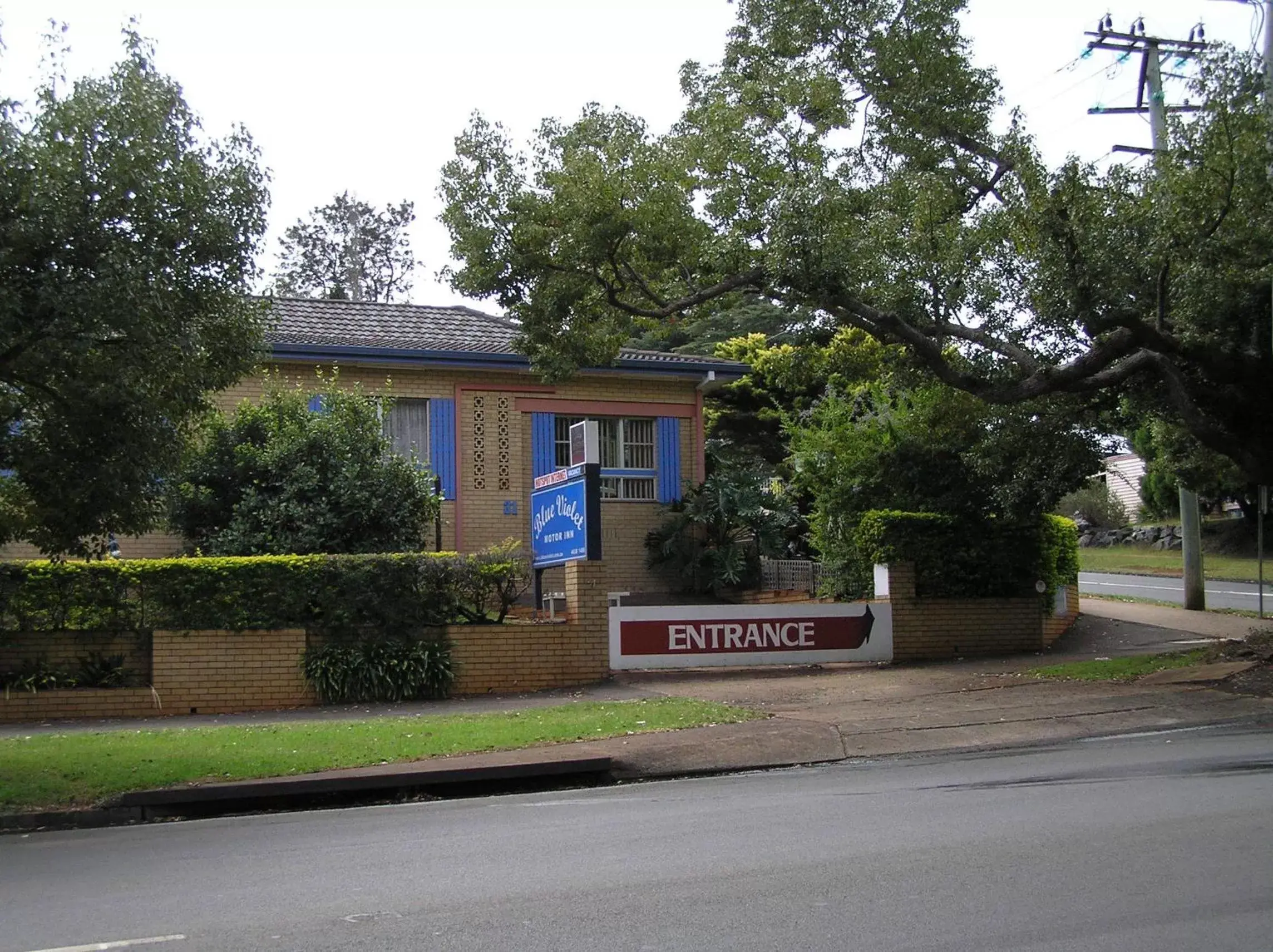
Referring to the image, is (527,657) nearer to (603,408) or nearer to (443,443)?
(443,443)

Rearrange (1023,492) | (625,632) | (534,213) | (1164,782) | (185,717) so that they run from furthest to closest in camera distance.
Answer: (1023,492), (625,632), (534,213), (185,717), (1164,782)

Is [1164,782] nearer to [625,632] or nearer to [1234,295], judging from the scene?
[1234,295]

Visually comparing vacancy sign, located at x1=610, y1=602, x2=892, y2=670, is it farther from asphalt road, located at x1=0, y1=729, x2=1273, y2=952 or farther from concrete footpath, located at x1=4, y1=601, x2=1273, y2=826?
asphalt road, located at x1=0, y1=729, x2=1273, y2=952

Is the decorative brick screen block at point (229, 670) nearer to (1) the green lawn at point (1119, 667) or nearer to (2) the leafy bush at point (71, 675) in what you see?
(2) the leafy bush at point (71, 675)

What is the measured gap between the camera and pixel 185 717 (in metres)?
15.6

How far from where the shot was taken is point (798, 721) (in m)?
14.3

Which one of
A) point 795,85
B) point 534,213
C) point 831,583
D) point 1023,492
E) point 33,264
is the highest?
point 795,85

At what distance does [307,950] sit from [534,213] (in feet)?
40.2

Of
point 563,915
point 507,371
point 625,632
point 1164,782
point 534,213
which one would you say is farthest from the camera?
point 507,371

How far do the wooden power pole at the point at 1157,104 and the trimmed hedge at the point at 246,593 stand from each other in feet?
49.6

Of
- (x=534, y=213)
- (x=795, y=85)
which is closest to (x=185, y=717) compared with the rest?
(x=534, y=213)

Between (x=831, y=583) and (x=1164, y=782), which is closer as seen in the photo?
(x=1164, y=782)

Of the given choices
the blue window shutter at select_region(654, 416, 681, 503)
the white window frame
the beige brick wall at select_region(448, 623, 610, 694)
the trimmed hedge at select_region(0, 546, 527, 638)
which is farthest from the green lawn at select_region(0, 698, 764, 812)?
the blue window shutter at select_region(654, 416, 681, 503)

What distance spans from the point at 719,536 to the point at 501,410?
4831 mm
